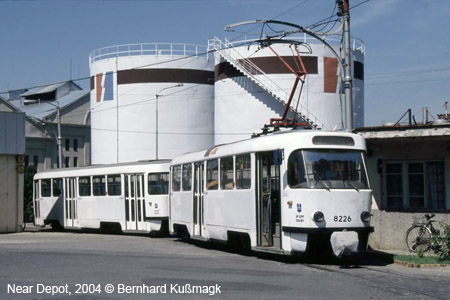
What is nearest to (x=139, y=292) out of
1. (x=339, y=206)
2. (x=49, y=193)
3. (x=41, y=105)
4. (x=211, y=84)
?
(x=339, y=206)

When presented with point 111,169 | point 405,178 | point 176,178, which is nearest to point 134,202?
point 111,169

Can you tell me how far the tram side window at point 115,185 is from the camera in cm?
3020

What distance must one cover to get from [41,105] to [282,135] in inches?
3075

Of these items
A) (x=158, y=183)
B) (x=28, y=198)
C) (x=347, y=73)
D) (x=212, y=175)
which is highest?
(x=347, y=73)

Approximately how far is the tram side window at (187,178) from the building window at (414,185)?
5999mm

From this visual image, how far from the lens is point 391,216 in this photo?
21266mm

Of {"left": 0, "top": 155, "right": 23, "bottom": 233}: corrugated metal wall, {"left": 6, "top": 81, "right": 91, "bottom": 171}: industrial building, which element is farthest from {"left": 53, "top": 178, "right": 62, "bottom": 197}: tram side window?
{"left": 6, "top": 81, "right": 91, "bottom": 171}: industrial building

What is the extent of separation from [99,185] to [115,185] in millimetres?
1288

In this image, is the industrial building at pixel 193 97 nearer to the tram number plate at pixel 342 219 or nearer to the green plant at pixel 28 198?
the green plant at pixel 28 198

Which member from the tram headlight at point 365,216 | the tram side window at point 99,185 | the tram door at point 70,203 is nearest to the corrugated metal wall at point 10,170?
the tram door at point 70,203

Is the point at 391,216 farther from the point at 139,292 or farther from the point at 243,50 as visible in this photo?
the point at 243,50

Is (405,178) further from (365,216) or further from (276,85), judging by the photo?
(276,85)

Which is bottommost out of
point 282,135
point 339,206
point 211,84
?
point 339,206

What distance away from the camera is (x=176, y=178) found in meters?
25.4
